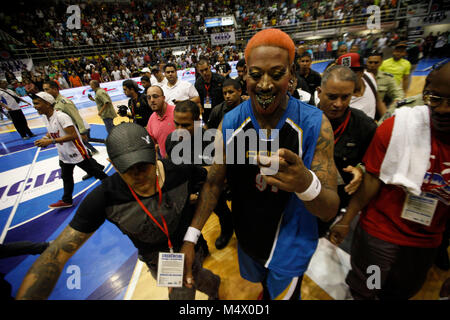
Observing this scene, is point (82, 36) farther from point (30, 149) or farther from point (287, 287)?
point (287, 287)

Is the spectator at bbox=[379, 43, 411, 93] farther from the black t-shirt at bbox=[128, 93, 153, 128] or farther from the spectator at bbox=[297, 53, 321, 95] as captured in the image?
the black t-shirt at bbox=[128, 93, 153, 128]

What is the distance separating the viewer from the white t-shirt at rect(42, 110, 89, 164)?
336cm

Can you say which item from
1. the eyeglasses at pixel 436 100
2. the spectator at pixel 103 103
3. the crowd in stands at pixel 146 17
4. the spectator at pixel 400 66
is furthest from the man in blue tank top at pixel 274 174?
the crowd in stands at pixel 146 17

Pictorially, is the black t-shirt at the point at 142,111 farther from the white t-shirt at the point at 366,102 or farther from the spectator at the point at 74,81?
the spectator at the point at 74,81

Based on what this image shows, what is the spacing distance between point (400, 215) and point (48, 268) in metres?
2.41

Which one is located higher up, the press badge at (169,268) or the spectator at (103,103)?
the spectator at (103,103)

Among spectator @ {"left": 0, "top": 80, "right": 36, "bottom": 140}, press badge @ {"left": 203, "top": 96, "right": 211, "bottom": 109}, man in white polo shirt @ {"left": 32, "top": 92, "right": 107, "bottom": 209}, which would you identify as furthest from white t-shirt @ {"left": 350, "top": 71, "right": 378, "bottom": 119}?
spectator @ {"left": 0, "top": 80, "right": 36, "bottom": 140}

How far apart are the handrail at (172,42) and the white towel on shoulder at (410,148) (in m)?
21.8

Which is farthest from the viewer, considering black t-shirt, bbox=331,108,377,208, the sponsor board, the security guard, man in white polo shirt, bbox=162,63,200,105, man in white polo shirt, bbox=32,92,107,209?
man in white polo shirt, bbox=162,63,200,105

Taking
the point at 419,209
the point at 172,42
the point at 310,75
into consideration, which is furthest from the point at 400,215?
the point at 172,42

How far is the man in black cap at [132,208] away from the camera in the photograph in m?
1.25

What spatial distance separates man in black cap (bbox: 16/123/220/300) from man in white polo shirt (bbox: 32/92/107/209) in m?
2.62

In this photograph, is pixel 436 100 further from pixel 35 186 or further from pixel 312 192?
pixel 35 186

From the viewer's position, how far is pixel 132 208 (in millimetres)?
1384
